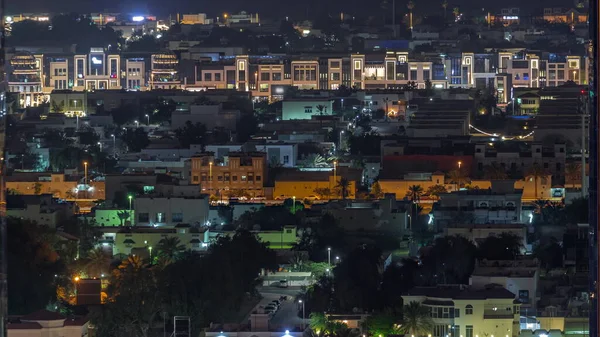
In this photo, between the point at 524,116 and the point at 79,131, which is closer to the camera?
the point at 79,131

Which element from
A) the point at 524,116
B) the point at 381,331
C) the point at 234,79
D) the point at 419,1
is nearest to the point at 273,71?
the point at 234,79

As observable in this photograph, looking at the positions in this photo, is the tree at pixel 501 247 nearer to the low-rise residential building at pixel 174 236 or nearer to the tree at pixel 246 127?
the low-rise residential building at pixel 174 236

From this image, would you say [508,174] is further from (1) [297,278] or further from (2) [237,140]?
(1) [297,278]

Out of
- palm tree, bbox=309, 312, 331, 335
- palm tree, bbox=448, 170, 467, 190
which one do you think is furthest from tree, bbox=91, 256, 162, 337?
palm tree, bbox=448, 170, 467, 190

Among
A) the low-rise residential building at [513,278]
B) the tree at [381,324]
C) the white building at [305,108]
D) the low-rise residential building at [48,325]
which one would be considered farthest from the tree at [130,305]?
the white building at [305,108]

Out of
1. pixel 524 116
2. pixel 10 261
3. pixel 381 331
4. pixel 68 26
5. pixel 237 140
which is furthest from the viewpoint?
pixel 68 26

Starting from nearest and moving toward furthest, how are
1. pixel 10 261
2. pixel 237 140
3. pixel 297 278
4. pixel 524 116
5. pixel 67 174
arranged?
pixel 10 261
pixel 297 278
pixel 67 174
pixel 237 140
pixel 524 116

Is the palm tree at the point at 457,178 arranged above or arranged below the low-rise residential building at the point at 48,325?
above
